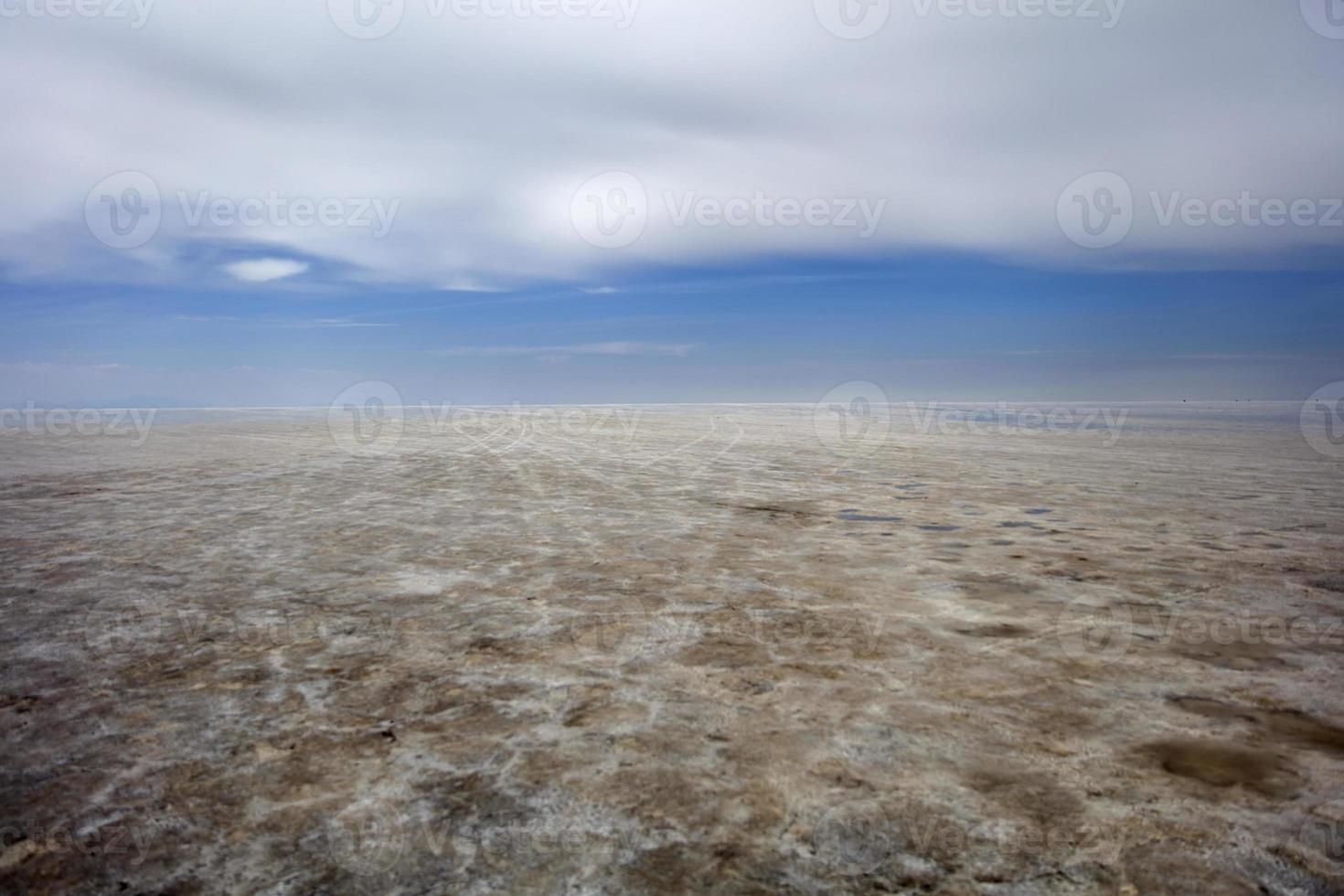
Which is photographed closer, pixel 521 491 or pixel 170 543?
pixel 170 543

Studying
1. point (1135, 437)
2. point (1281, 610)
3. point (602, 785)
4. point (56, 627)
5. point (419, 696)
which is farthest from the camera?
point (1135, 437)

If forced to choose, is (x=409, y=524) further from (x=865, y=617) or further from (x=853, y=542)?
(x=865, y=617)

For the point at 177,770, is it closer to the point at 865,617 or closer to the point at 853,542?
the point at 865,617

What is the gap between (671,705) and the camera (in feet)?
9.14

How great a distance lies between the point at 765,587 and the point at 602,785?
225 centimetres

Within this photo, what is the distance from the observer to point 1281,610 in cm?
395

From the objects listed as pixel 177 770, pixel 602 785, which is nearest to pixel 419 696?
pixel 177 770

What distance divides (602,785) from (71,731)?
180 centimetres

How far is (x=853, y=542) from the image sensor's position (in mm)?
5664

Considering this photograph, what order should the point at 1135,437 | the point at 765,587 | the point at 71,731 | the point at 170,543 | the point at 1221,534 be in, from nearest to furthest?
the point at 71,731 → the point at 765,587 → the point at 170,543 → the point at 1221,534 → the point at 1135,437

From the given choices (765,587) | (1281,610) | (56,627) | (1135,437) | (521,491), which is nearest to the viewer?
(56,627)

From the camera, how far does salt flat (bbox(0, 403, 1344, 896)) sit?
75.5 inches

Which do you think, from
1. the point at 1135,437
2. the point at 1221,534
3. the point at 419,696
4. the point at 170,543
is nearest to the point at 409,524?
the point at 170,543

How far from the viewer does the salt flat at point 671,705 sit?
1.92 metres
